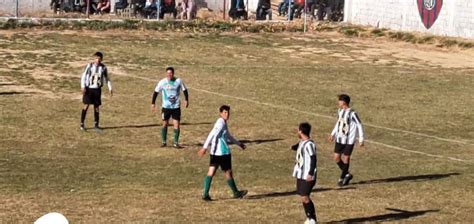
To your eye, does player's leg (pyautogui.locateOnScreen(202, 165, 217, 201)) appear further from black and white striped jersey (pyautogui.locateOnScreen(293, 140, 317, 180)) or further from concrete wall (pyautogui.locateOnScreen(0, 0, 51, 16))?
concrete wall (pyautogui.locateOnScreen(0, 0, 51, 16))

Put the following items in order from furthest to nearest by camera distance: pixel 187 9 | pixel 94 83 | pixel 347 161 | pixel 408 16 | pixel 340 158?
1. pixel 187 9
2. pixel 408 16
3. pixel 94 83
4. pixel 340 158
5. pixel 347 161

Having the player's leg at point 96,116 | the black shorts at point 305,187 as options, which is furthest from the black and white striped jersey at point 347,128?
the player's leg at point 96,116

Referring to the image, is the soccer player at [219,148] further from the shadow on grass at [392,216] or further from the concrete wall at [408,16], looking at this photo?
the concrete wall at [408,16]

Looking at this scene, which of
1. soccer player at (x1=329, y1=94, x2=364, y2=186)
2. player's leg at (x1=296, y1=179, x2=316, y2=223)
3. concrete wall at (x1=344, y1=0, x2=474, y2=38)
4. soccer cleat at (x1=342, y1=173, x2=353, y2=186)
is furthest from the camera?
concrete wall at (x1=344, y1=0, x2=474, y2=38)

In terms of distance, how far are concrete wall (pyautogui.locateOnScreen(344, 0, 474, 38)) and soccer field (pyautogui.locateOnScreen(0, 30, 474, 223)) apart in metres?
2.06

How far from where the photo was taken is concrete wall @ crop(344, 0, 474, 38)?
51.2 metres

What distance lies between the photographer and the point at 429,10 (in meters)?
53.1

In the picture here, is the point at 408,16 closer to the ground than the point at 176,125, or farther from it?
farther from it

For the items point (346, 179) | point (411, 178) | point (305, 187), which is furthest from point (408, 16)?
point (305, 187)

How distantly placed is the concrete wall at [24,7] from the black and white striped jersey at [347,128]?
3251 centimetres

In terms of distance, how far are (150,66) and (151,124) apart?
1198 cm

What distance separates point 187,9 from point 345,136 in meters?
32.6

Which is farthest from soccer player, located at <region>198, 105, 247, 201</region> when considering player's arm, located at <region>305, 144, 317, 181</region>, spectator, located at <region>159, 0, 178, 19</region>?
→ spectator, located at <region>159, 0, 178, 19</region>

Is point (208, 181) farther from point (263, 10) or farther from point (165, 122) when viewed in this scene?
point (263, 10)
